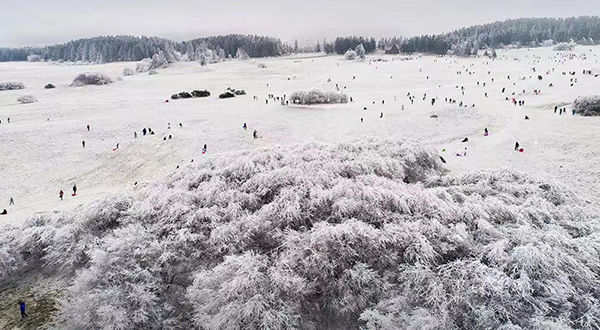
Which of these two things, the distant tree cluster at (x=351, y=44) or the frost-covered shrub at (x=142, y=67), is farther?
the distant tree cluster at (x=351, y=44)

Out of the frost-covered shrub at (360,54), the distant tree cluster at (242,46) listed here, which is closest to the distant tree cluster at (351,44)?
the frost-covered shrub at (360,54)

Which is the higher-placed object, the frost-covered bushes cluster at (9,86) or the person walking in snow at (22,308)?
the frost-covered bushes cluster at (9,86)

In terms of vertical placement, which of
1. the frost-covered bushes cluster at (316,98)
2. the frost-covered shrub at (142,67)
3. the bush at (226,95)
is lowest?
the frost-covered bushes cluster at (316,98)

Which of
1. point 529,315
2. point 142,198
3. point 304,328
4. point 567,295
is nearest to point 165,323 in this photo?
point 304,328

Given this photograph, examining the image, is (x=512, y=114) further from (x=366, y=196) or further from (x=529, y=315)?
(x=529, y=315)

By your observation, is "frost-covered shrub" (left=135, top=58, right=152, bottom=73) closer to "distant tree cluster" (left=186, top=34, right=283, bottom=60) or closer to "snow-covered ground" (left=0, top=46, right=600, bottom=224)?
"distant tree cluster" (left=186, top=34, right=283, bottom=60)

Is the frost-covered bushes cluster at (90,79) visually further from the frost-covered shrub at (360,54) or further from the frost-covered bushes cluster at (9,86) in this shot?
the frost-covered shrub at (360,54)

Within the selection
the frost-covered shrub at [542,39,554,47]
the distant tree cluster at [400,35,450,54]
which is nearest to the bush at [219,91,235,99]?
the distant tree cluster at [400,35,450,54]
